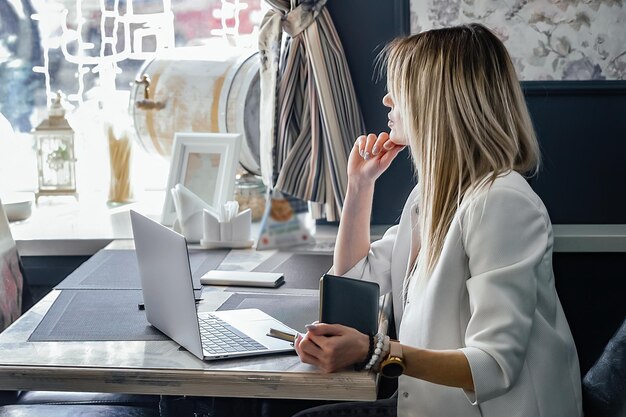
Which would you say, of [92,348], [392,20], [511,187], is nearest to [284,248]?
[392,20]

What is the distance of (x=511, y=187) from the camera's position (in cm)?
154

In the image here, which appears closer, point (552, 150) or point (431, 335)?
point (431, 335)

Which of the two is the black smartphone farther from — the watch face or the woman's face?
the woman's face

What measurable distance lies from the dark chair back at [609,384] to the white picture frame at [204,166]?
145 centimetres

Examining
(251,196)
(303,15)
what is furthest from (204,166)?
(303,15)

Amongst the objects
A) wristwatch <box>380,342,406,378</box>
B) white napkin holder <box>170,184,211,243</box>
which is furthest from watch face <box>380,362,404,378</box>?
white napkin holder <box>170,184,211,243</box>

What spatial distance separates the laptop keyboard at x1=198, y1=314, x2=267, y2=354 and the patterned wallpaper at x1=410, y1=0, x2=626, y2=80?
4.66 feet

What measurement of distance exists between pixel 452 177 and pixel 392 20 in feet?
4.38

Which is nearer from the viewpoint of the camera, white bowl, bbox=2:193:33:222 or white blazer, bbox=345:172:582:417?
white blazer, bbox=345:172:582:417

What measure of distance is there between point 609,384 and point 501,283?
32cm

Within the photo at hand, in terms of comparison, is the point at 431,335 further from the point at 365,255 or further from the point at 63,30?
the point at 63,30

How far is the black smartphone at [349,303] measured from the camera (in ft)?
5.00

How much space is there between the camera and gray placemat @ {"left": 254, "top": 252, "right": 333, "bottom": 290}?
225 centimetres

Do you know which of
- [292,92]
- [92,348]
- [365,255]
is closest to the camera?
[92,348]
